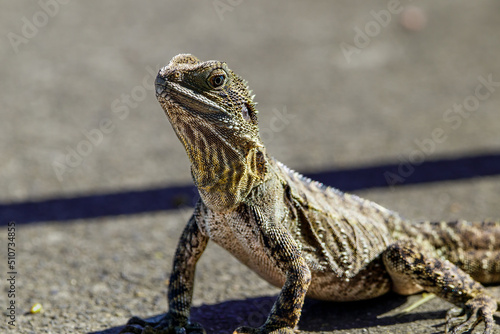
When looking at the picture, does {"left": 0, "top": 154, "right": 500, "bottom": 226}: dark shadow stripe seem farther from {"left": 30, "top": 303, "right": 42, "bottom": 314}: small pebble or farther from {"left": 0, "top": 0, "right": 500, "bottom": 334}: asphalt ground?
{"left": 30, "top": 303, "right": 42, "bottom": 314}: small pebble

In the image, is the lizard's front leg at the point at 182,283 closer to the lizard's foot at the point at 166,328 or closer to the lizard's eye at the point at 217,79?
the lizard's foot at the point at 166,328

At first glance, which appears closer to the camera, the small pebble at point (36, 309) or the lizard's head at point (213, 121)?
the lizard's head at point (213, 121)

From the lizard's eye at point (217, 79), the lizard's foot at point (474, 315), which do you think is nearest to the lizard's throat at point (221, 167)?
the lizard's eye at point (217, 79)

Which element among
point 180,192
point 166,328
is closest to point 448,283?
point 166,328

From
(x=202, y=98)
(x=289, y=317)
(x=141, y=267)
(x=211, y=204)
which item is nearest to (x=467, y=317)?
(x=289, y=317)

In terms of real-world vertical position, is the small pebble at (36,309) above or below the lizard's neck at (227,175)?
below

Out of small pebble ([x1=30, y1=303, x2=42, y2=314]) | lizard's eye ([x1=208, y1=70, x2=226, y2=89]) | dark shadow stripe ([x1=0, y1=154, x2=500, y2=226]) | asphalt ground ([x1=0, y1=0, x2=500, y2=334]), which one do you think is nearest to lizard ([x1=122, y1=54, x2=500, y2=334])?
lizard's eye ([x1=208, y1=70, x2=226, y2=89])
